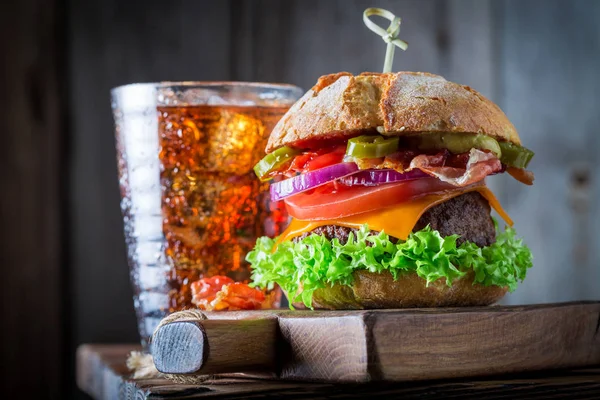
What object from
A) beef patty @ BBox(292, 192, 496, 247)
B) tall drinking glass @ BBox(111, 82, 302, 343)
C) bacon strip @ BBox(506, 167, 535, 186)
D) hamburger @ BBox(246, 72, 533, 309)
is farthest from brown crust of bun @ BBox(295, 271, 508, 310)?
tall drinking glass @ BBox(111, 82, 302, 343)

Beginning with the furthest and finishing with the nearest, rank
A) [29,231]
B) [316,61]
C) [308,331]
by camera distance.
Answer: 1. [316,61]
2. [29,231]
3. [308,331]

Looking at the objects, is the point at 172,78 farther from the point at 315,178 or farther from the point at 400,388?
the point at 400,388

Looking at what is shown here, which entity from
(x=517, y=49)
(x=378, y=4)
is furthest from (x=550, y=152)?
(x=378, y=4)

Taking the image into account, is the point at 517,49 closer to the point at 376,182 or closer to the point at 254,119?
the point at 254,119

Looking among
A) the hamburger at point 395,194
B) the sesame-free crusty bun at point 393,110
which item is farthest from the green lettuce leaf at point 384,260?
the sesame-free crusty bun at point 393,110

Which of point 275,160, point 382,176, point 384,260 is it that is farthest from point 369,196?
point 275,160

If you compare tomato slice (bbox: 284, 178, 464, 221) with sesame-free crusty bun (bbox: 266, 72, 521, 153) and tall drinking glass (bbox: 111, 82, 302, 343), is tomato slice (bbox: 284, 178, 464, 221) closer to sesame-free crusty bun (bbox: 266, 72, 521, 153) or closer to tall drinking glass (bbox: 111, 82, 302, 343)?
sesame-free crusty bun (bbox: 266, 72, 521, 153)

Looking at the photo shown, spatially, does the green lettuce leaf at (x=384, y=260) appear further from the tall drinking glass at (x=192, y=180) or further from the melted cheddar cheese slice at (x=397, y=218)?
the tall drinking glass at (x=192, y=180)
